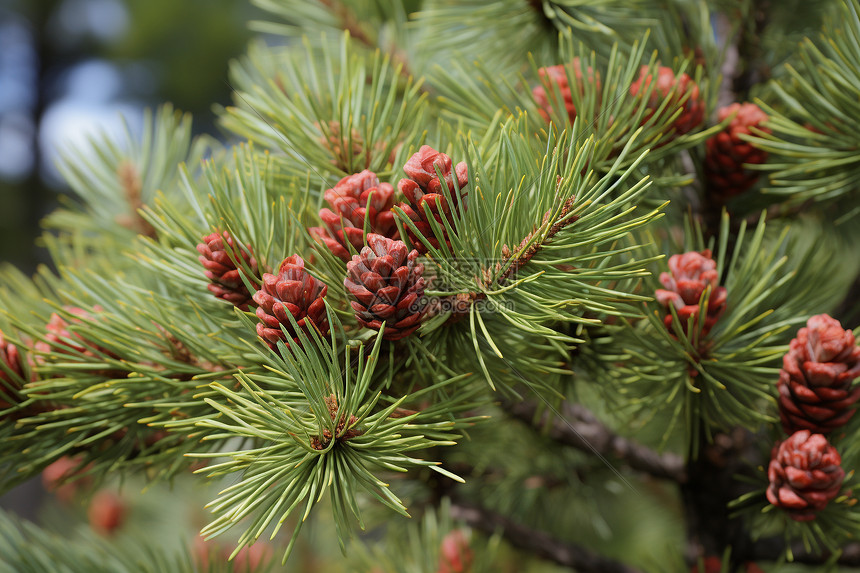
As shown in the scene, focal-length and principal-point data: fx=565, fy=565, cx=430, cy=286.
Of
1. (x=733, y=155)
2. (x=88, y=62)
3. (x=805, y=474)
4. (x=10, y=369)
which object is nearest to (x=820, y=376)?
(x=805, y=474)

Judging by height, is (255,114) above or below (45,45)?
above

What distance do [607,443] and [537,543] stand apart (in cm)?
11

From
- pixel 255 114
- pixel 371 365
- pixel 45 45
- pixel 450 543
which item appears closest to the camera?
pixel 371 365

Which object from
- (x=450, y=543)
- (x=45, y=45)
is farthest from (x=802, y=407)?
(x=45, y=45)

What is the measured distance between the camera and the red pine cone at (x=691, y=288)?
12.4 inches

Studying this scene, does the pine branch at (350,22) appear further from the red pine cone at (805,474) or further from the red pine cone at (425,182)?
the red pine cone at (805,474)

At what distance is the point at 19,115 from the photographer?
296cm

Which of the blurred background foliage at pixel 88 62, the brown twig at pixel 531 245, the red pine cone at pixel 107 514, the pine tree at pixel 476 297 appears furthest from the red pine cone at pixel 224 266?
the blurred background foliage at pixel 88 62

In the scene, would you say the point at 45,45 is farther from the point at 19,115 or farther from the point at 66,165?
the point at 66,165

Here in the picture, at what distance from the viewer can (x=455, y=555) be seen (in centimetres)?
50

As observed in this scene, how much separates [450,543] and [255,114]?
39 cm

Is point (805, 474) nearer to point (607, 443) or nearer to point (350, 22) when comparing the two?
point (607, 443)

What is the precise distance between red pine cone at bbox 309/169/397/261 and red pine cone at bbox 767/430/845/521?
256 millimetres

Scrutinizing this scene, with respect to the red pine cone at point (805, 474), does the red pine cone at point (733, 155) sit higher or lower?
higher
